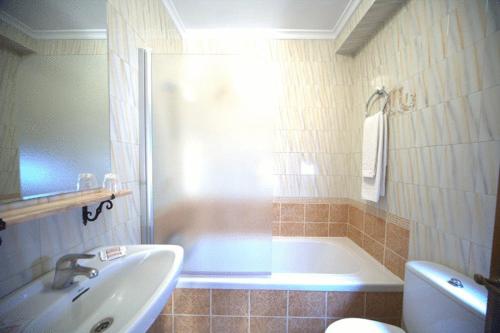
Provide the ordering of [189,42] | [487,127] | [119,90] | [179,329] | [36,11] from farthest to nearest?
[189,42], [179,329], [119,90], [487,127], [36,11]

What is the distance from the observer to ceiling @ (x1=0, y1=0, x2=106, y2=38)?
1.99ft

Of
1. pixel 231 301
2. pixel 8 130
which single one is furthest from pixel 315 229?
pixel 8 130

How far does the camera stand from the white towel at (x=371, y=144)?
1536 millimetres

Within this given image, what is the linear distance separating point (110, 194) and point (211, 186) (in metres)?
0.55

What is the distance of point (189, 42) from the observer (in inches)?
81.6

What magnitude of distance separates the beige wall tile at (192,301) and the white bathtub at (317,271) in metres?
0.04

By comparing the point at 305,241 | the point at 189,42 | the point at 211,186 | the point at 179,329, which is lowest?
the point at 179,329

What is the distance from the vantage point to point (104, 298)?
815 mm

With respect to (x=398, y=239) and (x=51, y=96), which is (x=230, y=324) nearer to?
(x=398, y=239)

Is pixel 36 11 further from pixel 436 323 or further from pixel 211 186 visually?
pixel 436 323

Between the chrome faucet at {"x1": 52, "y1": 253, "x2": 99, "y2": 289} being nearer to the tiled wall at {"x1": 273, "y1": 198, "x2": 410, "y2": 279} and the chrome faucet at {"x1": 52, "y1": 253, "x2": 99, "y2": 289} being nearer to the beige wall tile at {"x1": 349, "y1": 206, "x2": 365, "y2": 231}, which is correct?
the tiled wall at {"x1": 273, "y1": 198, "x2": 410, "y2": 279}

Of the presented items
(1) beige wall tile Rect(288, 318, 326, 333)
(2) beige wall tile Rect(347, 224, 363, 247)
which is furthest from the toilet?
(2) beige wall tile Rect(347, 224, 363, 247)

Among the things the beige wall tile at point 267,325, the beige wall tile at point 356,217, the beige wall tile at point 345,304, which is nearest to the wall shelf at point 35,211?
the beige wall tile at point 267,325

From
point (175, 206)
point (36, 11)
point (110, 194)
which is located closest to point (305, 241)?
point (175, 206)
